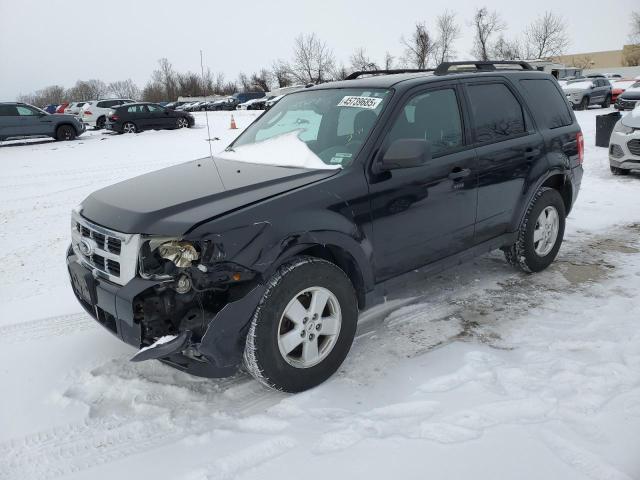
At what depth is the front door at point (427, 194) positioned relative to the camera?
349cm

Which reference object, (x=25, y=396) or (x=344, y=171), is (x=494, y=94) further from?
(x=25, y=396)

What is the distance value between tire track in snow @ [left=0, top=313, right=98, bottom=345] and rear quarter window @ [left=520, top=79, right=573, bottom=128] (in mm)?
4266

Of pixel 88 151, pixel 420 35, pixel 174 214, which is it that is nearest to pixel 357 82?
pixel 174 214

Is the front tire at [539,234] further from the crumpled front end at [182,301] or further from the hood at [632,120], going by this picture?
the hood at [632,120]

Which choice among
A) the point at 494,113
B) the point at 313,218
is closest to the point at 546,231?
the point at 494,113

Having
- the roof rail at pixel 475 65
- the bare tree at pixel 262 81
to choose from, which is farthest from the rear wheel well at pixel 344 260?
the bare tree at pixel 262 81

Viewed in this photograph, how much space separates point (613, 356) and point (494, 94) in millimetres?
2310

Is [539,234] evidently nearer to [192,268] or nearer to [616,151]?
[192,268]

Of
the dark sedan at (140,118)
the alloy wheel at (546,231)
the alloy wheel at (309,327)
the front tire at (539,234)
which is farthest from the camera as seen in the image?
the dark sedan at (140,118)

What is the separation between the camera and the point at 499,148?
429 cm

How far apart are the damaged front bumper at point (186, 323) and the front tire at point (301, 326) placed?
92mm

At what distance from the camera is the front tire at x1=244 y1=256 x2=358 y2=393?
2.88 meters

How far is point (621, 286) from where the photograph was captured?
180 inches

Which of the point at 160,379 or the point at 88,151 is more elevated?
the point at 88,151
